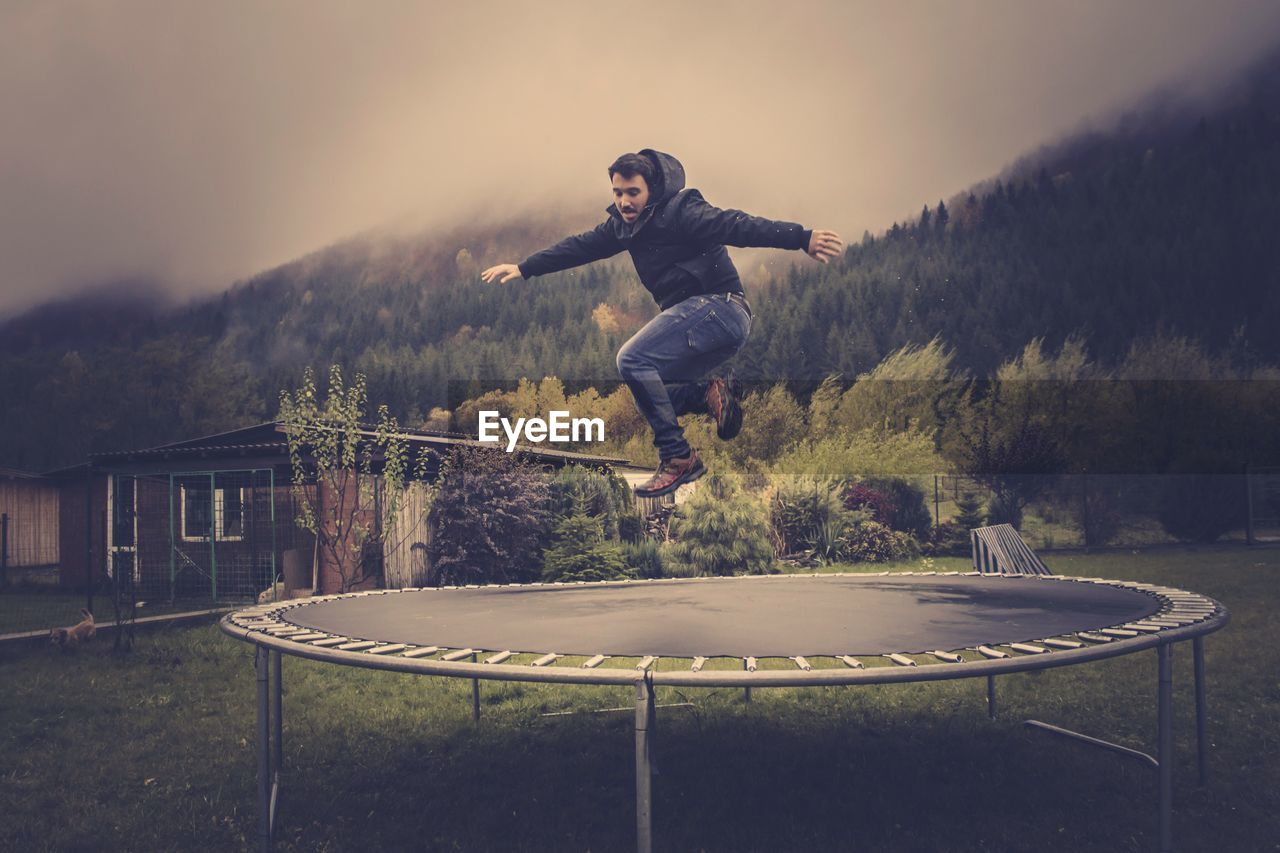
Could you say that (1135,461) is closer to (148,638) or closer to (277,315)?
(148,638)

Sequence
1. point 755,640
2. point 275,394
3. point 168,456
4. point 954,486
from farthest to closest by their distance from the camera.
A: point 275,394 < point 954,486 < point 168,456 < point 755,640

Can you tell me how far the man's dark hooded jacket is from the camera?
3.25 meters

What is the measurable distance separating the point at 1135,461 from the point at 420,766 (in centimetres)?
1204

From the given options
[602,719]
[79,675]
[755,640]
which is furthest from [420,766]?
[79,675]

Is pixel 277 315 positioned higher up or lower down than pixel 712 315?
higher up

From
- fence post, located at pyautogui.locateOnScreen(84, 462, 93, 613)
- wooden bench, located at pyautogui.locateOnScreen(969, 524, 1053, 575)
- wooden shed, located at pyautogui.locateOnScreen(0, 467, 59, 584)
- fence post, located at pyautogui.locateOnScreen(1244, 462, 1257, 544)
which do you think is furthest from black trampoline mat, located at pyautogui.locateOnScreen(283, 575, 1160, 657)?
wooden shed, located at pyautogui.locateOnScreen(0, 467, 59, 584)

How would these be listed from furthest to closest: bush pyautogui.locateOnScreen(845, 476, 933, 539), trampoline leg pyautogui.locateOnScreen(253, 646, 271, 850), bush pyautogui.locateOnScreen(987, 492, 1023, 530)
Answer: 1. bush pyautogui.locateOnScreen(987, 492, 1023, 530)
2. bush pyautogui.locateOnScreen(845, 476, 933, 539)
3. trampoline leg pyautogui.locateOnScreen(253, 646, 271, 850)

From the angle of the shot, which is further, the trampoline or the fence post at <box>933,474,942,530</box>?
the fence post at <box>933,474,942,530</box>

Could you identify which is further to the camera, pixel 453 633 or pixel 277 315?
pixel 277 315

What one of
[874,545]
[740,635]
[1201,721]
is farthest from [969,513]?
[740,635]

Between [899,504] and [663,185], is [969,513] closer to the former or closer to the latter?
[899,504]

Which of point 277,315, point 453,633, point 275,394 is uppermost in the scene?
point 277,315

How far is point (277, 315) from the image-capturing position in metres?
27.0

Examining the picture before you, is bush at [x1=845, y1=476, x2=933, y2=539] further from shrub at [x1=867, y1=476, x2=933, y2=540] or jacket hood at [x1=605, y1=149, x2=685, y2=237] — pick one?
jacket hood at [x1=605, y1=149, x2=685, y2=237]
